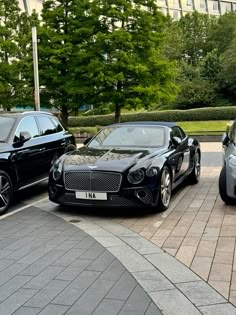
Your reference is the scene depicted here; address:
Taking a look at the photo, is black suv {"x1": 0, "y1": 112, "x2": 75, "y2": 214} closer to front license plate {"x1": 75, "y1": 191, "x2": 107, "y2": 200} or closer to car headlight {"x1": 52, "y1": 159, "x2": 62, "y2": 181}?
car headlight {"x1": 52, "y1": 159, "x2": 62, "y2": 181}

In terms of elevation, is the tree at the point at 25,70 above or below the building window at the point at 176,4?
below

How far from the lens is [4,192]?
272 inches

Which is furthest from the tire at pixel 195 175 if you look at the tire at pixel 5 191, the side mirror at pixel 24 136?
the tire at pixel 5 191

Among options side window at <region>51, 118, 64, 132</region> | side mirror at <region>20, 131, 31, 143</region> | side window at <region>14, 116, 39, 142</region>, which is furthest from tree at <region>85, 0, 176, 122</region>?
side mirror at <region>20, 131, 31, 143</region>

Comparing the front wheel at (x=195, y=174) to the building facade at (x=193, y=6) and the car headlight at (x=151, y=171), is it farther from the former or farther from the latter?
the building facade at (x=193, y=6)

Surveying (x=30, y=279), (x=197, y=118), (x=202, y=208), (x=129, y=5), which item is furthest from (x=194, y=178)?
(x=197, y=118)

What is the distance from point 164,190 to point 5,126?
10.0 ft

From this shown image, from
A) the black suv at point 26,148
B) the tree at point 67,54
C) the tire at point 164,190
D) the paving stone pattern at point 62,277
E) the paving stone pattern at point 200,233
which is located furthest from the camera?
the tree at point 67,54

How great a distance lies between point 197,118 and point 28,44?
14395mm

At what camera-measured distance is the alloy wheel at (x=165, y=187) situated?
665cm

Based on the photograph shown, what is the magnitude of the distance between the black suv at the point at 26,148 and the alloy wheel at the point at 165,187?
243cm

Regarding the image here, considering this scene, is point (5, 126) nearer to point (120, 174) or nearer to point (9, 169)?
point (9, 169)

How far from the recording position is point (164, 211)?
6719 millimetres

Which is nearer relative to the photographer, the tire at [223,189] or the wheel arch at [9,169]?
the tire at [223,189]
